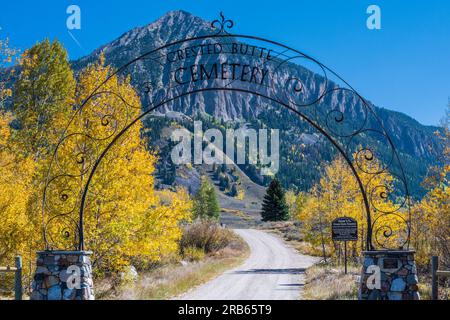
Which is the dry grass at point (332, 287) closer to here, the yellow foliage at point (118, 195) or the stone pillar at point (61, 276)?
the yellow foliage at point (118, 195)

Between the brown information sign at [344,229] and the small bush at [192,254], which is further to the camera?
the small bush at [192,254]

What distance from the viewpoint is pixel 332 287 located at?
53.4 ft

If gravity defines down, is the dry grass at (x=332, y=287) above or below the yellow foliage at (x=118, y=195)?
below

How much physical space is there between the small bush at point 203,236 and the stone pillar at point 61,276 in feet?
60.4

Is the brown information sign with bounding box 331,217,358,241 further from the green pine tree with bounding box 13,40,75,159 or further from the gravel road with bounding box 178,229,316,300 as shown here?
the green pine tree with bounding box 13,40,75,159

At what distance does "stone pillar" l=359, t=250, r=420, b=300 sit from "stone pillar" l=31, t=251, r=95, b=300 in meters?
7.05

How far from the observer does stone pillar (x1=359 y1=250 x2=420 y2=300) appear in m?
11.4

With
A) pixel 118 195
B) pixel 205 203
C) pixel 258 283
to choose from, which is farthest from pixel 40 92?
pixel 205 203

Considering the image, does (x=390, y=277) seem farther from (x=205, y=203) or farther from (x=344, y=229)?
(x=205, y=203)

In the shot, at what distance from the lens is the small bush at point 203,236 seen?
101 feet

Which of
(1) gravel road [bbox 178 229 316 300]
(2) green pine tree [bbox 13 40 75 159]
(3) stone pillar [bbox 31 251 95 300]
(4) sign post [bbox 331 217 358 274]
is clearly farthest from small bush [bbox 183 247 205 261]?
(3) stone pillar [bbox 31 251 95 300]

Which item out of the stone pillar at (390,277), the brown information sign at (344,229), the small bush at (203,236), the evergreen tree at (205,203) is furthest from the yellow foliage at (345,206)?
the evergreen tree at (205,203)
